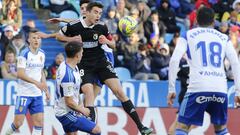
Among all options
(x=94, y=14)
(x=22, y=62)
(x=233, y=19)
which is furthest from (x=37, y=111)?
(x=233, y=19)

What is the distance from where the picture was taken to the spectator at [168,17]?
2420 cm

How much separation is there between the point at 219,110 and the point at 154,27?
1162cm

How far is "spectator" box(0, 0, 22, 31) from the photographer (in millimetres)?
22219

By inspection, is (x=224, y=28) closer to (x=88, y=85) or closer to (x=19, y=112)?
(x=19, y=112)

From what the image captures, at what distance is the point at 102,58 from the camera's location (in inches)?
564

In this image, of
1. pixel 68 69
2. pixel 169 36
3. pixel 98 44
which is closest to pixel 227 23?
pixel 169 36

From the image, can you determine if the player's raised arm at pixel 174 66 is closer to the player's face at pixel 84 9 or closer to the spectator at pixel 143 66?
the player's face at pixel 84 9

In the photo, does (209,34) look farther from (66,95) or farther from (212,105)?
(66,95)

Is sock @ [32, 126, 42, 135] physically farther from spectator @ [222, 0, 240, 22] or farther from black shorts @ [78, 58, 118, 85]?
spectator @ [222, 0, 240, 22]

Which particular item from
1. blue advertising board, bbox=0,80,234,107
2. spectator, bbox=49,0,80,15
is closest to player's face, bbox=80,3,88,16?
blue advertising board, bbox=0,80,234,107

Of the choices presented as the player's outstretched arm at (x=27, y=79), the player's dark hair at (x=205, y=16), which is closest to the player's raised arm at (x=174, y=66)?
the player's dark hair at (x=205, y=16)

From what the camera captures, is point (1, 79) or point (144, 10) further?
point (144, 10)

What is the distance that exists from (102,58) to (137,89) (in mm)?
6582

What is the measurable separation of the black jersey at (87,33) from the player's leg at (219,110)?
283 cm
